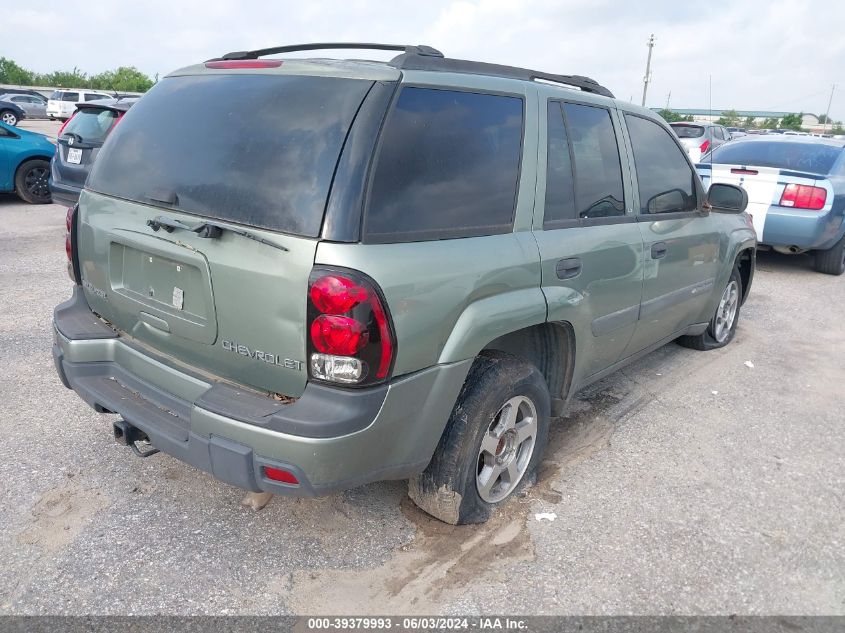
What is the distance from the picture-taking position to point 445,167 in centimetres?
246

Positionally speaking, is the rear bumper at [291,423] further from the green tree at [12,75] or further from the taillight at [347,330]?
the green tree at [12,75]

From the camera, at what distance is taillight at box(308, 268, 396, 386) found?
2102 mm

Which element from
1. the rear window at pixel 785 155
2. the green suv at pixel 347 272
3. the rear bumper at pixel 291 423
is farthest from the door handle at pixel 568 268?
the rear window at pixel 785 155

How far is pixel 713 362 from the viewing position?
5.05m

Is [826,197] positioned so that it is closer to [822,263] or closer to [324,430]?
[822,263]

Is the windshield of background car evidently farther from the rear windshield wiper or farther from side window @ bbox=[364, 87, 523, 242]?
side window @ bbox=[364, 87, 523, 242]

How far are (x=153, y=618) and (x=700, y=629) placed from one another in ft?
Answer: 6.26

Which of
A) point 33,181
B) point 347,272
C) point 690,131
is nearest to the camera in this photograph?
point 347,272

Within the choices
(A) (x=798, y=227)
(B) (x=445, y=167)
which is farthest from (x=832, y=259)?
(B) (x=445, y=167)

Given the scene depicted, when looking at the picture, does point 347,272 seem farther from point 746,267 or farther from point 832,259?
point 832,259

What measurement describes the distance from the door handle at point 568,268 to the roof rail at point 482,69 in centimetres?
83

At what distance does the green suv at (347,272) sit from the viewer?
2.17 m

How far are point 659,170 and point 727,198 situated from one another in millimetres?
737

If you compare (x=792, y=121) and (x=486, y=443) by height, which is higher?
(x=792, y=121)
